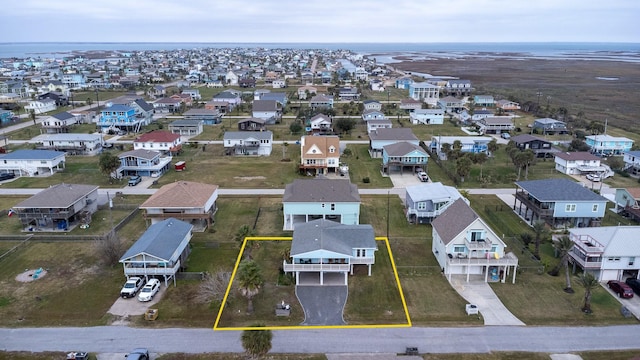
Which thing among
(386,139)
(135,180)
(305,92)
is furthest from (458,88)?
(135,180)

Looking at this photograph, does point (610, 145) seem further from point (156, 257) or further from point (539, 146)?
point (156, 257)

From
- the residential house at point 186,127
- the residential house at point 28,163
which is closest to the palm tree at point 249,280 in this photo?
the residential house at point 28,163

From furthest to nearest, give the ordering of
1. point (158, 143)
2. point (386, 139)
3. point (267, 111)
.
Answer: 1. point (267, 111)
2. point (386, 139)
3. point (158, 143)

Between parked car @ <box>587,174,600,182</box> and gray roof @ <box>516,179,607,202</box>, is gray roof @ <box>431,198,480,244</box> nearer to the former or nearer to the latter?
gray roof @ <box>516,179,607,202</box>

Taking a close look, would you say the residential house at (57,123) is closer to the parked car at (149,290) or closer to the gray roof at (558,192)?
the parked car at (149,290)

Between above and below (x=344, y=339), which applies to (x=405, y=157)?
above

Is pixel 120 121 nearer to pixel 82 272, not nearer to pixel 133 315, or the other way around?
pixel 82 272

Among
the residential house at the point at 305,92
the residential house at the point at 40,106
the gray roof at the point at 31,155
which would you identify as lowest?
the gray roof at the point at 31,155

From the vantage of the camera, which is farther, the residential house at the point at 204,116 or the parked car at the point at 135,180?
the residential house at the point at 204,116
